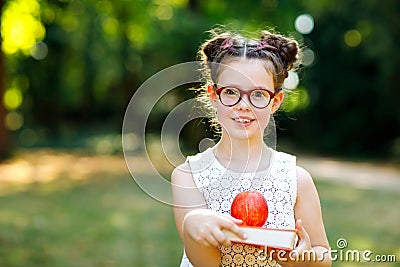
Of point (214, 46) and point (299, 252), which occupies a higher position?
point (214, 46)

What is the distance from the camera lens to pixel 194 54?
16.3 m

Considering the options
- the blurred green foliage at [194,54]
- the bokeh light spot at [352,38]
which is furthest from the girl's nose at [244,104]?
the bokeh light spot at [352,38]

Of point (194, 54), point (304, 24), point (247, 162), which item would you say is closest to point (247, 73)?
point (247, 162)

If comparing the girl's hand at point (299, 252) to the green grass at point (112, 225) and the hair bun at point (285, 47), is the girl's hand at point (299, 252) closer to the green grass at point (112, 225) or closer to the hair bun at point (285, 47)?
the hair bun at point (285, 47)

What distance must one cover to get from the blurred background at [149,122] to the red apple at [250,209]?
0.65m

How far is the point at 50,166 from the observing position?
51.1ft

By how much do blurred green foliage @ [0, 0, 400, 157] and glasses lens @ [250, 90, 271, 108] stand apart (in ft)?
35.8

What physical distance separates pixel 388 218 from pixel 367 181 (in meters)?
4.69

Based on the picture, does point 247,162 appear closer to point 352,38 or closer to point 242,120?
point 242,120

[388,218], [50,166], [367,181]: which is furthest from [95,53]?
[388,218]

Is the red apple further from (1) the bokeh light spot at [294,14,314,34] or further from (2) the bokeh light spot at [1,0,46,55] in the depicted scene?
(2) the bokeh light spot at [1,0,46,55]

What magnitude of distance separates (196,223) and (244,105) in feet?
1.44

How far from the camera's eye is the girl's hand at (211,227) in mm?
1671

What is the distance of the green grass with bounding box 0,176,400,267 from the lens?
636cm
